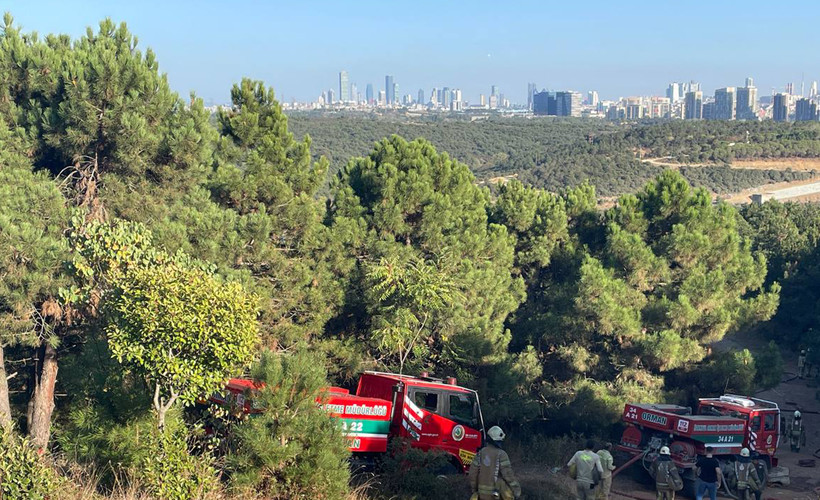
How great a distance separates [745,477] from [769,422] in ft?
10.8

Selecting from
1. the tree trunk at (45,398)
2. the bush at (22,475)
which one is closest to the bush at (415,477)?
the bush at (22,475)

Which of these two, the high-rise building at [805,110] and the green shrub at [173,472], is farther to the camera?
the high-rise building at [805,110]

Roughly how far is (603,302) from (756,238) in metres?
21.8

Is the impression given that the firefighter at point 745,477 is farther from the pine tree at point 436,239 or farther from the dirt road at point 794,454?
the pine tree at point 436,239

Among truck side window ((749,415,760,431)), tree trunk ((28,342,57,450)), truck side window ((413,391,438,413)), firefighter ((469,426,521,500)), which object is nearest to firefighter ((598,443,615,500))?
firefighter ((469,426,521,500))

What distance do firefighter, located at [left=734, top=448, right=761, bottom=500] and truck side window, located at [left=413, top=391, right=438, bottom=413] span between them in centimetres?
596

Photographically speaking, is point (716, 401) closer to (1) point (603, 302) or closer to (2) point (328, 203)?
(1) point (603, 302)

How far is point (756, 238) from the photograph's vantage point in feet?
130

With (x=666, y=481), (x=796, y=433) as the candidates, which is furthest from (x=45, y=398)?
(x=796, y=433)

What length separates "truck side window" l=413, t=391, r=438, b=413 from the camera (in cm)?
1471

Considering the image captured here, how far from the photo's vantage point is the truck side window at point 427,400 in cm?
1471

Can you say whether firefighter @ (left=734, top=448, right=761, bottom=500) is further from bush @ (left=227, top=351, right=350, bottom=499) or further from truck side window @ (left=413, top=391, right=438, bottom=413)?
bush @ (left=227, top=351, right=350, bottom=499)

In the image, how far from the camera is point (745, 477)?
16.0 m

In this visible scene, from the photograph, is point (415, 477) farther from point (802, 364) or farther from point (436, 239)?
point (802, 364)
